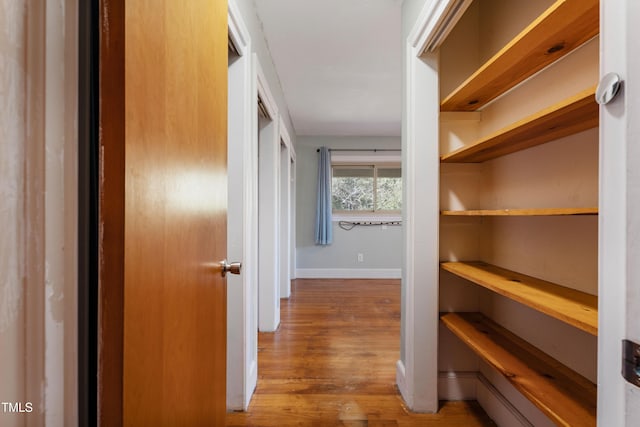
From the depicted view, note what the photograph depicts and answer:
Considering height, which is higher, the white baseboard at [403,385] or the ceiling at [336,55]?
the ceiling at [336,55]

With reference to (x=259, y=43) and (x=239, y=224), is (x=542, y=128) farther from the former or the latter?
(x=259, y=43)

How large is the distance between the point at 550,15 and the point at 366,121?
3464 millimetres

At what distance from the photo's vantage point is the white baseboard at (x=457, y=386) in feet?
5.52

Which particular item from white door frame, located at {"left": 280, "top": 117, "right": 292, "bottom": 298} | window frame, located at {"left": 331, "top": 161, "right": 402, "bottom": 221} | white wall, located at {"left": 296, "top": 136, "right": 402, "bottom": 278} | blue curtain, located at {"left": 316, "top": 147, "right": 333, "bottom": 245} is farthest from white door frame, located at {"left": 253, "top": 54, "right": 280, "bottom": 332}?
window frame, located at {"left": 331, "top": 161, "right": 402, "bottom": 221}

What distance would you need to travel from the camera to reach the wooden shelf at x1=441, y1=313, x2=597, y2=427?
2.90 feet

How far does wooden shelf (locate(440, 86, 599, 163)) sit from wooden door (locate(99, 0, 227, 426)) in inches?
38.6

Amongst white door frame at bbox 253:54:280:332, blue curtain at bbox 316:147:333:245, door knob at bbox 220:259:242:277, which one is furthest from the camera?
blue curtain at bbox 316:147:333:245

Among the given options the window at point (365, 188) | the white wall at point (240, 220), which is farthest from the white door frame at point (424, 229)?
the window at point (365, 188)

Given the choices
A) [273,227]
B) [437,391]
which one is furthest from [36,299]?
[273,227]

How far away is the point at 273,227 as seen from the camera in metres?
2.90

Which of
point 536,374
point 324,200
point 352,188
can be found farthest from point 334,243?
point 536,374

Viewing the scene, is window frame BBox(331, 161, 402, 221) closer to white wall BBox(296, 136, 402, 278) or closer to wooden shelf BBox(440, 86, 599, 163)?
white wall BBox(296, 136, 402, 278)

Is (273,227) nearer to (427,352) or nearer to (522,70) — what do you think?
(427,352)

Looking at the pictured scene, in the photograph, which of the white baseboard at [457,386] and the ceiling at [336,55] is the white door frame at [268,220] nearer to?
the ceiling at [336,55]
